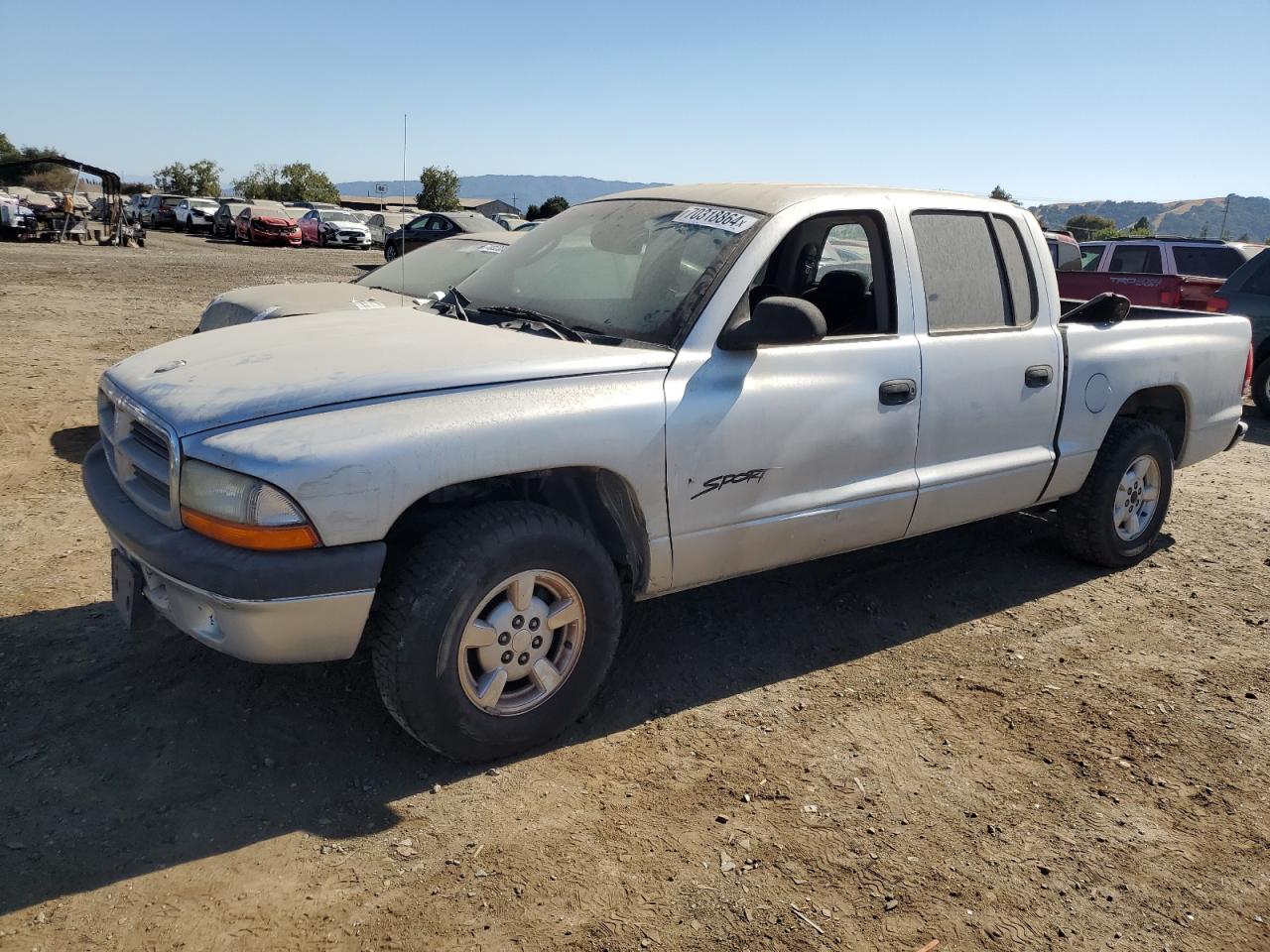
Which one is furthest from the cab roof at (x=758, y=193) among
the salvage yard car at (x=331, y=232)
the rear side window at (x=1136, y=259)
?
the salvage yard car at (x=331, y=232)

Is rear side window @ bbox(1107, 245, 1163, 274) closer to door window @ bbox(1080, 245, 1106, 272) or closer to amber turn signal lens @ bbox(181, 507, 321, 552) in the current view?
door window @ bbox(1080, 245, 1106, 272)

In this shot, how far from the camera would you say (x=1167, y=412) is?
18.1 feet

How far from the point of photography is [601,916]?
8.58 feet

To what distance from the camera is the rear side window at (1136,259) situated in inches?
540

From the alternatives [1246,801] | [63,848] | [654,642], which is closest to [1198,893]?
[1246,801]

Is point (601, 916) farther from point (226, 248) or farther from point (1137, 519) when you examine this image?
point (226, 248)

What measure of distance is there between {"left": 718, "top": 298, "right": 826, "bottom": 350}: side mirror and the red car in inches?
1440

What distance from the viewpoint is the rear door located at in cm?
412

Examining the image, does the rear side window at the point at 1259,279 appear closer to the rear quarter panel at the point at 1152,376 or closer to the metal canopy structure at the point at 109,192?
the rear quarter panel at the point at 1152,376

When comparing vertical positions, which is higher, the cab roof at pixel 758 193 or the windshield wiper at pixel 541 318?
A: the cab roof at pixel 758 193

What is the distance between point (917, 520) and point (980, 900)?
5.75ft

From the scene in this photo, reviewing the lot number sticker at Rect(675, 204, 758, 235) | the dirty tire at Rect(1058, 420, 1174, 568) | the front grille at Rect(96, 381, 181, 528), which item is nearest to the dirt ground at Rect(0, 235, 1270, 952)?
the dirty tire at Rect(1058, 420, 1174, 568)

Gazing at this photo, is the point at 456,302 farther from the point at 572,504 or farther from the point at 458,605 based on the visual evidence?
the point at 458,605

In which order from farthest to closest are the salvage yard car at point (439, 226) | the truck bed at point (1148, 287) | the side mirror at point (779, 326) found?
the salvage yard car at point (439, 226) → the truck bed at point (1148, 287) → the side mirror at point (779, 326)
